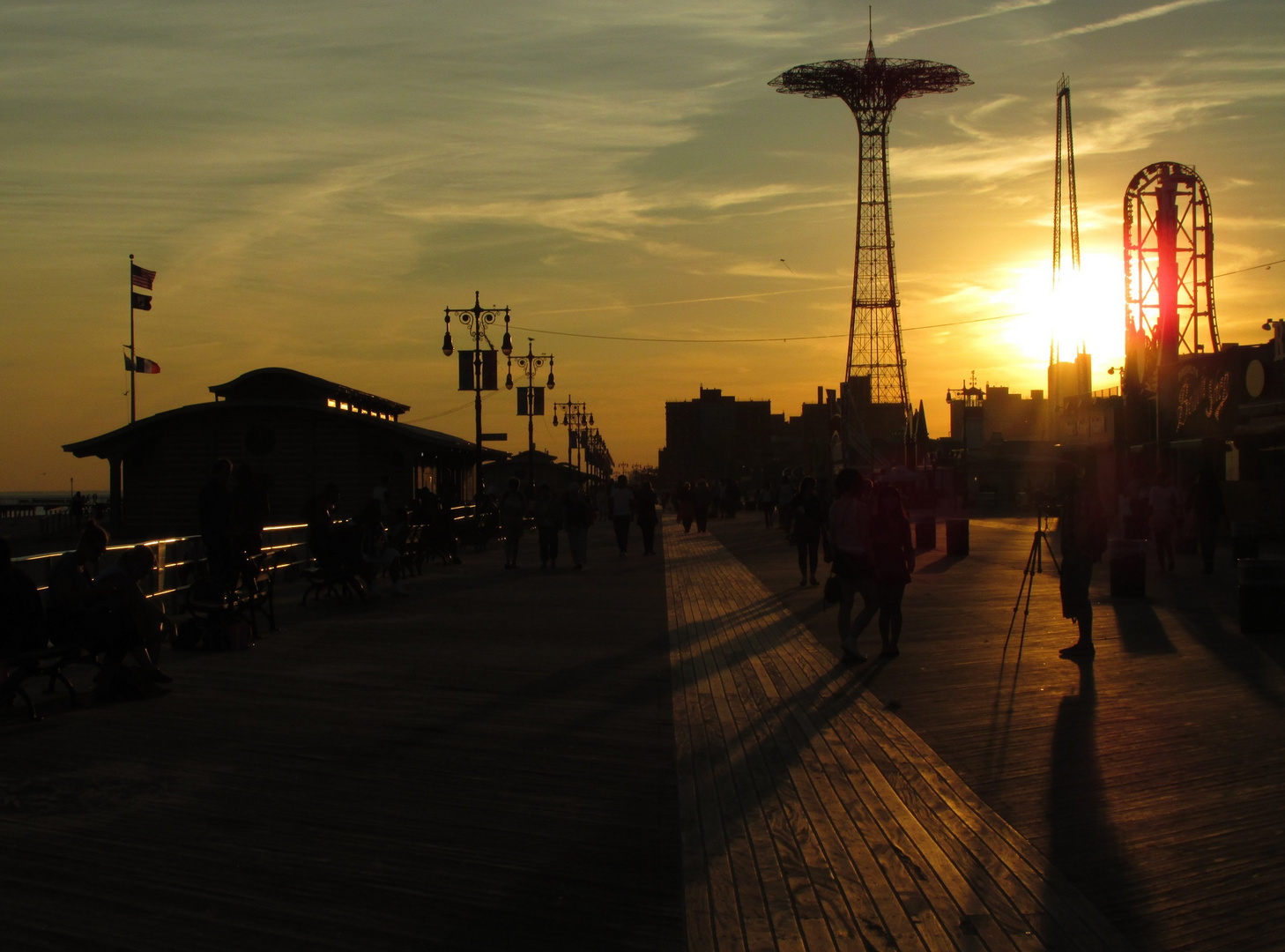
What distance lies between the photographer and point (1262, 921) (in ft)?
15.3

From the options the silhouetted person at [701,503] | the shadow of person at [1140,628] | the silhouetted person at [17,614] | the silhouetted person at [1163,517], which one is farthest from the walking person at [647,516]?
the silhouetted person at [17,614]

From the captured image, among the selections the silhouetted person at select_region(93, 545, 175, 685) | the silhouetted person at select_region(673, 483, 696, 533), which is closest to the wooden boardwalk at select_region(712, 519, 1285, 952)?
the silhouetted person at select_region(93, 545, 175, 685)

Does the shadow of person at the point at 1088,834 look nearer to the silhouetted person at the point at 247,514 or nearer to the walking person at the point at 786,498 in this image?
the silhouetted person at the point at 247,514

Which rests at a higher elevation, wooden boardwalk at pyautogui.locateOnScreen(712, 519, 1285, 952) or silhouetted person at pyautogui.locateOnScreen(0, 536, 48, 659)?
silhouetted person at pyautogui.locateOnScreen(0, 536, 48, 659)

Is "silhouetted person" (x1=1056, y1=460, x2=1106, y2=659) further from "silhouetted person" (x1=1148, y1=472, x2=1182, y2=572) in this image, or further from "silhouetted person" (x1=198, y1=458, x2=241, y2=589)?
"silhouetted person" (x1=1148, y1=472, x2=1182, y2=572)

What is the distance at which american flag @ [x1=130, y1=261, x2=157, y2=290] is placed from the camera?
50.1 meters

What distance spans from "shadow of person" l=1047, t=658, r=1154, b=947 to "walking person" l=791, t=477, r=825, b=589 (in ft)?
37.1

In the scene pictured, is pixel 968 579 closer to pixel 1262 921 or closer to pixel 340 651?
pixel 340 651

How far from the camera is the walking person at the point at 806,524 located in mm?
19766

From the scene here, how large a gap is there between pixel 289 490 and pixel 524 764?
2894 cm

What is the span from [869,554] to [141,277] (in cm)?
4581

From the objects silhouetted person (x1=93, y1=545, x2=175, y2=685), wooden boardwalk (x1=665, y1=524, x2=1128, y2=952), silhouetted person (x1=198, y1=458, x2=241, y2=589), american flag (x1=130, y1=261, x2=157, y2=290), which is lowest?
wooden boardwalk (x1=665, y1=524, x2=1128, y2=952)

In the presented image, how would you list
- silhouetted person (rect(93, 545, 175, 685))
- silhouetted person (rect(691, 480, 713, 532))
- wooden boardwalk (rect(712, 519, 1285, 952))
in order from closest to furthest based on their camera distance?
wooden boardwalk (rect(712, 519, 1285, 952)) < silhouetted person (rect(93, 545, 175, 685)) < silhouetted person (rect(691, 480, 713, 532))

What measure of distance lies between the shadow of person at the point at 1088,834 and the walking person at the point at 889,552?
319cm
